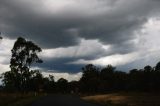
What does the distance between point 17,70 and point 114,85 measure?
64282 mm

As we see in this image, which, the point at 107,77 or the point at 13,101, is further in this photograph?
the point at 107,77

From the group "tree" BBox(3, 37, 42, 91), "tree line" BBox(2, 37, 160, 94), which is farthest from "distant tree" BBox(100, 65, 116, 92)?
"tree" BBox(3, 37, 42, 91)

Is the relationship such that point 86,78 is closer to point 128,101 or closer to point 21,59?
point 21,59

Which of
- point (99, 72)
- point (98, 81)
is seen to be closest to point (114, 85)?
point (98, 81)

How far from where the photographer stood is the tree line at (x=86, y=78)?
104 m

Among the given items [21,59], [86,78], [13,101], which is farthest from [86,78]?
[13,101]

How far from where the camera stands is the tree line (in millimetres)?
104125

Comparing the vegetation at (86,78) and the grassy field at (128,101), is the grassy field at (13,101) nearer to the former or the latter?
the grassy field at (128,101)

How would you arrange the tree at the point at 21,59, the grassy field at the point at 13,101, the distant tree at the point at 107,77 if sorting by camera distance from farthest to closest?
the distant tree at the point at 107,77, the tree at the point at 21,59, the grassy field at the point at 13,101

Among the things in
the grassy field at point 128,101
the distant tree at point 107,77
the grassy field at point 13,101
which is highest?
the distant tree at point 107,77

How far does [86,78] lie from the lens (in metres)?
184

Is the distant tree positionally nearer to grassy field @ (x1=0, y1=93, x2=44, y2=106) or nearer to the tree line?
the tree line

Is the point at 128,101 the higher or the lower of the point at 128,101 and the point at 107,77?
the lower

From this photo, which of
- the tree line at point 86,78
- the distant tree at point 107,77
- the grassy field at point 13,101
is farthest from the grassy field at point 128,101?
the distant tree at point 107,77
